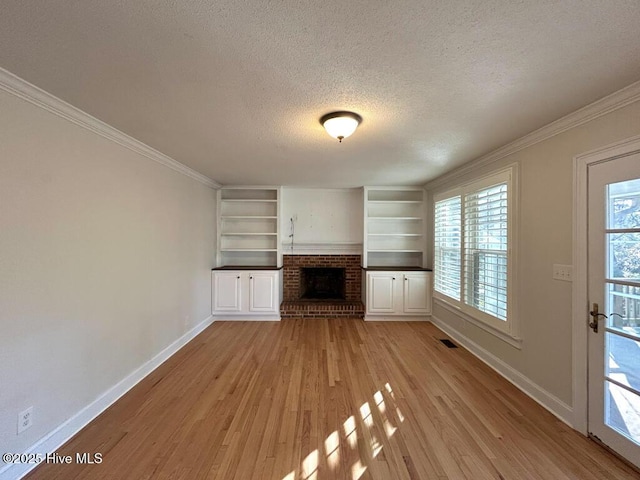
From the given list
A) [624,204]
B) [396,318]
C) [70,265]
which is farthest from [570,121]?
[70,265]

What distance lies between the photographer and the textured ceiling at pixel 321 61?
3.64 ft

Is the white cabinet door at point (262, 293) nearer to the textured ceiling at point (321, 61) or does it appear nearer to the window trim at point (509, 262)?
the textured ceiling at point (321, 61)

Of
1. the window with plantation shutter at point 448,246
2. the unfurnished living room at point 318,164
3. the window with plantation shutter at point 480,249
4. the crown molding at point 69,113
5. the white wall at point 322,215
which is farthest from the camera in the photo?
the white wall at point 322,215

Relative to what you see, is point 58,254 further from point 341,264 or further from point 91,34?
point 341,264

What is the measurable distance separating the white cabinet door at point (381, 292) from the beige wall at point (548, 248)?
79.3 inches

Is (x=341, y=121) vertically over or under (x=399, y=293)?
over

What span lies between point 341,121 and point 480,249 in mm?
2357

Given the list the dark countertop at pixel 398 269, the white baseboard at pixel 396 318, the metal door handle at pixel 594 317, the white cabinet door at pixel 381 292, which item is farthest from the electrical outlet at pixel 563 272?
the white baseboard at pixel 396 318

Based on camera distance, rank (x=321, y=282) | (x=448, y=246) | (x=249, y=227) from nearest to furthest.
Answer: (x=448, y=246) → (x=249, y=227) → (x=321, y=282)

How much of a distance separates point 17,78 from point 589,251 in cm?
386

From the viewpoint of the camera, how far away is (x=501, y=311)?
2.83 metres

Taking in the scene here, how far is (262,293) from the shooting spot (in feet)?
15.3

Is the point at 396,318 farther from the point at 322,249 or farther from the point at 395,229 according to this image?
the point at 322,249

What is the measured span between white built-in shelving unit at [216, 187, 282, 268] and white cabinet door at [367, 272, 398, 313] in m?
1.82
